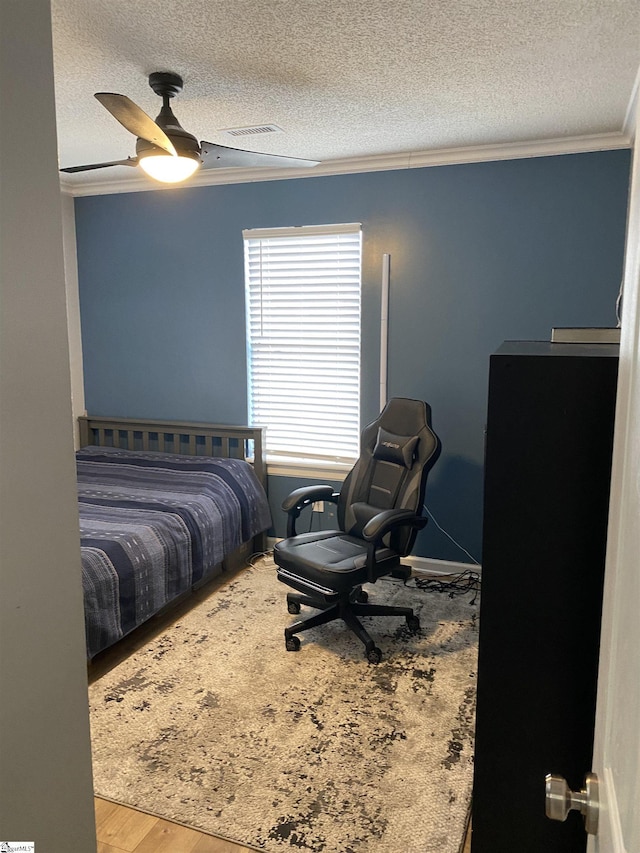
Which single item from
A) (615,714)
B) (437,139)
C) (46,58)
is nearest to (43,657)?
(615,714)

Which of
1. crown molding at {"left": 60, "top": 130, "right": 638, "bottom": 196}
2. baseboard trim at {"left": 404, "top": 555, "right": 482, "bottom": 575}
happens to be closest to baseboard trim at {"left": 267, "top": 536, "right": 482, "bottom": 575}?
baseboard trim at {"left": 404, "top": 555, "right": 482, "bottom": 575}

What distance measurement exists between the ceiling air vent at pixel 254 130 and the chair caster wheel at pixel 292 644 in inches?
102

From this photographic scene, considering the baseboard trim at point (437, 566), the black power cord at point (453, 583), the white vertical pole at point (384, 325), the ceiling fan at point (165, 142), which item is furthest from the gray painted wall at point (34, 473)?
the baseboard trim at point (437, 566)

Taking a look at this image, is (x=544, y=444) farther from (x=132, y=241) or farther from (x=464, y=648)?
(x=132, y=241)

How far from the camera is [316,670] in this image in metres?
2.81

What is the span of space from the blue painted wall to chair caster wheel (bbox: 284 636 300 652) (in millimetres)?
1274

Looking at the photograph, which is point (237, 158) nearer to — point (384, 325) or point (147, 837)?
point (384, 325)

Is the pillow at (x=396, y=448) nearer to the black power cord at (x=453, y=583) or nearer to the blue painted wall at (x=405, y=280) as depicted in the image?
the blue painted wall at (x=405, y=280)

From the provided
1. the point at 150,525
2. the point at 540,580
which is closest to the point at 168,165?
the point at 150,525

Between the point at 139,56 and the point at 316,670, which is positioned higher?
the point at 139,56

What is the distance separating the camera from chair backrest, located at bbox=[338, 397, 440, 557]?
3152 millimetres

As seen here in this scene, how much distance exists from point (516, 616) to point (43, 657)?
36.4 inches

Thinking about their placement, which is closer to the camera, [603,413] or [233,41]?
[603,413]

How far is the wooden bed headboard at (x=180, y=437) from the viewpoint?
4.25 m
